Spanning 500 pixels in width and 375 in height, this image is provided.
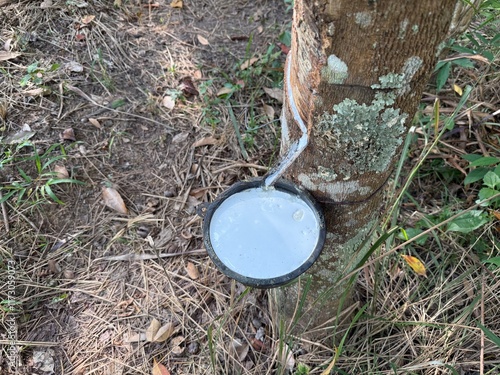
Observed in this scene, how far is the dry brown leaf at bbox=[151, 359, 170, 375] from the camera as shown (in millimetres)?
1460

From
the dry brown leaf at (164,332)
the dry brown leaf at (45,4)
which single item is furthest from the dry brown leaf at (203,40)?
the dry brown leaf at (164,332)

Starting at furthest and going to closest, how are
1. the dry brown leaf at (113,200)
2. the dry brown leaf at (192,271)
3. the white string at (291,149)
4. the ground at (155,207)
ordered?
1. the dry brown leaf at (113,200)
2. the dry brown leaf at (192,271)
3. the ground at (155,207)
4. the white string at (291,149)

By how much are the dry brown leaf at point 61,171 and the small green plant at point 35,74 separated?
0.51 meters

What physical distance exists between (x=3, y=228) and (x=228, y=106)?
3.71 feet

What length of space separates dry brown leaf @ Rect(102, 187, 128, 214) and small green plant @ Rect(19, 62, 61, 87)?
2.34 ft

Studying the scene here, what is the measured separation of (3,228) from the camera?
5.64 ft

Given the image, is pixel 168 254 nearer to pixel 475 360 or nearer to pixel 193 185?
pixel 193 185

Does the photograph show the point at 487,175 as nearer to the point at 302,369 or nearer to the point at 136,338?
the point at 302,369

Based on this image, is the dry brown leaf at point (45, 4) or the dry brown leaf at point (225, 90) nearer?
the dry brown leaf at point (225, 90)

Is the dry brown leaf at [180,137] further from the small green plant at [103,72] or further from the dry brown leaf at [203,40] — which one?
the dry brown leaf at [203,40]

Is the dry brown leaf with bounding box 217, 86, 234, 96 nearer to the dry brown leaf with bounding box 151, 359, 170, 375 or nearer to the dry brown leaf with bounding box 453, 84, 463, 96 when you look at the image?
the dry brown leaf with bounding box 453, 84, 463, 96

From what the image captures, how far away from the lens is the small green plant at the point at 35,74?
205 cm

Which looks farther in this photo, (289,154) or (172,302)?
(172,302)

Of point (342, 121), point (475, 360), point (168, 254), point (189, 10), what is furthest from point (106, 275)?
point (189, 10)
